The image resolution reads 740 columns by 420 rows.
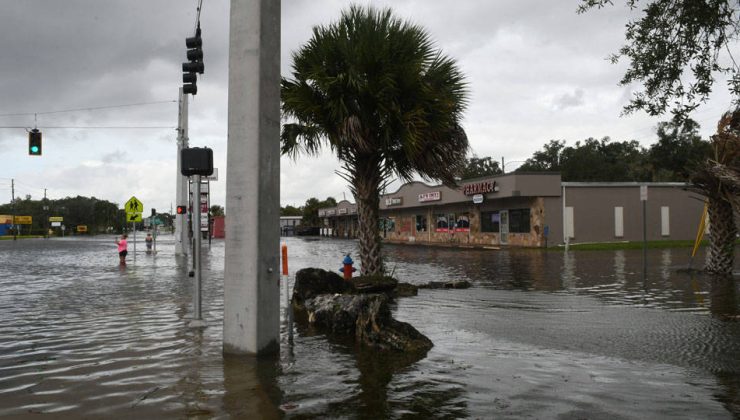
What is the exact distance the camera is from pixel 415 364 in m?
6.56

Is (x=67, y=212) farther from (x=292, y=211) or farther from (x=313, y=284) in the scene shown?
(x=313, y=284)

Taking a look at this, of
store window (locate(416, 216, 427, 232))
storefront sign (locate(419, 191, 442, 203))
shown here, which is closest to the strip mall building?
storefront sign (locate(419, 191, 442, 203))

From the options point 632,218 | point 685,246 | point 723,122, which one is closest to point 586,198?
point 632,218

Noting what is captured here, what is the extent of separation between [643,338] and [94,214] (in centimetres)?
15631

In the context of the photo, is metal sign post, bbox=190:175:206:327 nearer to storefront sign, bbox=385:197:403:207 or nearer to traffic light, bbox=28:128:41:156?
traffic light, bbox=28:128:41:156

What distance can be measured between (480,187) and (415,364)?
3496 cm

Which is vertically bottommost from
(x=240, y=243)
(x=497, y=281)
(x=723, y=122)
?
(x=497, y=281)

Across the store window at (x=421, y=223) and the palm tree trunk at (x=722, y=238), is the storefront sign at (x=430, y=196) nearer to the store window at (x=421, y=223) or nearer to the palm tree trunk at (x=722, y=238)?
the store window at (x=421, y=223)

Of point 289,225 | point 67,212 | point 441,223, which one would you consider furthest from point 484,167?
point 67,212

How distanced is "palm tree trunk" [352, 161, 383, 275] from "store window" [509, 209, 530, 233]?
2555 cm

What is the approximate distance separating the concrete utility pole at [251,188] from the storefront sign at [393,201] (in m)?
49.1

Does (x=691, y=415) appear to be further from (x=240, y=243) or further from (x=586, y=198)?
(x=586, y=198)

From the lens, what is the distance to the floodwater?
16.4ft

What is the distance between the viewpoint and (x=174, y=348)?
24.3ft
